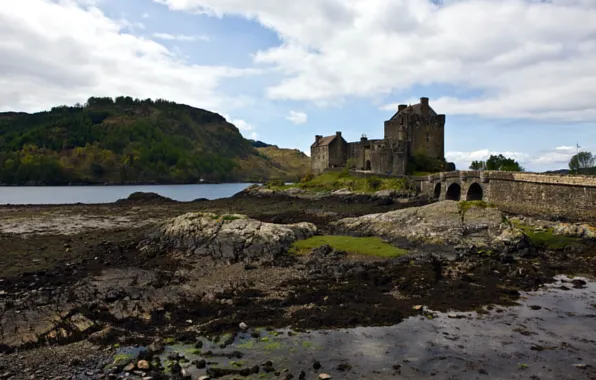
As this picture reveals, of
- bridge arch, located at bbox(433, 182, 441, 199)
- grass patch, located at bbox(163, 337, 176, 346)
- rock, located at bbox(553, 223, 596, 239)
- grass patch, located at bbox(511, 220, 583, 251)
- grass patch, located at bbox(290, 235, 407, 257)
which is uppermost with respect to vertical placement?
bridge arch, located at bbox(433, 182, 441, 199)

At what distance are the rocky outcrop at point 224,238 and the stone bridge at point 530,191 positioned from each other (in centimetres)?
2227

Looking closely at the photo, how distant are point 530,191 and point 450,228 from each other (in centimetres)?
1753

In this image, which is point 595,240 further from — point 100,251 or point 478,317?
point 100,251

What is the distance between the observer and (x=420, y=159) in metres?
71.4

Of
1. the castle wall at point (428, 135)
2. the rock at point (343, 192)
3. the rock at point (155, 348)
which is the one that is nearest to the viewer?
the rock at point (155, 348)

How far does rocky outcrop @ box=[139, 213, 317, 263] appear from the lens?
89.8 ft

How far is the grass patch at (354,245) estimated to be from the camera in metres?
26.5

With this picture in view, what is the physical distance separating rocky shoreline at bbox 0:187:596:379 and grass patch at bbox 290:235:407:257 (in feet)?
2.30

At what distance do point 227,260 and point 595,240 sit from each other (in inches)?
968

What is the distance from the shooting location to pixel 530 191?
4100 centimetres

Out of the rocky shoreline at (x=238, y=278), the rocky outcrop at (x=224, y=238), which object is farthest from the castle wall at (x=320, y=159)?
the rocky outcrop at (x=224, y=238)

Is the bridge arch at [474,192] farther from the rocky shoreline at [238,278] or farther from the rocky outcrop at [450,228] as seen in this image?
the rocky outcrop at [450,228]

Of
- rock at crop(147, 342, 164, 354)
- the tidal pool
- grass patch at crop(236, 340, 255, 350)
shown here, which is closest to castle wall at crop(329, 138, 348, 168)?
the tidal pool

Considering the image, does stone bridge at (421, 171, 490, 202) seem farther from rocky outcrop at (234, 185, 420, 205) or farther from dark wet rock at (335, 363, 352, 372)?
dark wet rock at (335, 363, 352, 372)
